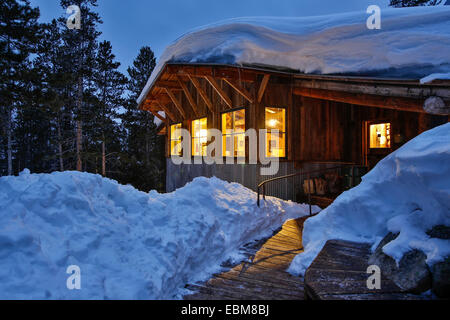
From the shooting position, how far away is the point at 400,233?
135 inches

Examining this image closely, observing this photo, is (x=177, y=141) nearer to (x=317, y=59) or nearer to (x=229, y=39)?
(x=229, y=39)

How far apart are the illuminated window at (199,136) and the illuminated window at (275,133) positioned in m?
3.54

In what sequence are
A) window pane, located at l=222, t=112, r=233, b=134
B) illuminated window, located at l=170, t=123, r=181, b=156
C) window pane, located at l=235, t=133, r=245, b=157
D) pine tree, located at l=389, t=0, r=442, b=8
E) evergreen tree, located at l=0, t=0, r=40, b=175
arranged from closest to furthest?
window pane, located at l=235, t=133, r=245, b=157 → window pane, located at l=222, t=112, r=233, b=134 → evergreen tree, located at l=0, t=0, r=40, b=175 → illuminated window, located at l=170, t=123, r=181, b=156 → pine tree, located at l=389, t=0, r=442, b=8

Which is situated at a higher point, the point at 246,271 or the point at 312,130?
the point at 312,130

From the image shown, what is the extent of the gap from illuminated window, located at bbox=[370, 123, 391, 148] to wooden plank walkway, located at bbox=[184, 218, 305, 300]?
752 centimetres

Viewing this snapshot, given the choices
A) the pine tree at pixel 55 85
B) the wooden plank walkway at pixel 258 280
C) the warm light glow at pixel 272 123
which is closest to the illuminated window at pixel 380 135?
the warm light glow at pixel 272 123

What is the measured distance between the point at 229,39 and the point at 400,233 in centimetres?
723

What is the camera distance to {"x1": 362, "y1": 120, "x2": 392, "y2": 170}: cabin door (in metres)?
10.5

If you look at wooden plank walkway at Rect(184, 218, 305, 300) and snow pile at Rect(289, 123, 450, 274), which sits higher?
snow pile at Rect(289, 123, 450, 274)

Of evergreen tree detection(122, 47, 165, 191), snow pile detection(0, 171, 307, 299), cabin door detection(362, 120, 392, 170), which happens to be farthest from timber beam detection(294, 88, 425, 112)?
evergreen tree detection(122, 47, 165, 191)

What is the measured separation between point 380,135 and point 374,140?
0.30 metres

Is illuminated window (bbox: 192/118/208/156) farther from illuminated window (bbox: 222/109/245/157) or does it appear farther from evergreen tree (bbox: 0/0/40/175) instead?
evergreen tree (bbox: 0/0/40/175)

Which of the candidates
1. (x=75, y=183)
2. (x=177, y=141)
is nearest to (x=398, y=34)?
(x=75, y=183)
